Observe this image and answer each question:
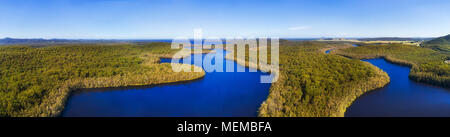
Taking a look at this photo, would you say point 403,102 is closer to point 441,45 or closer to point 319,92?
point 319,92

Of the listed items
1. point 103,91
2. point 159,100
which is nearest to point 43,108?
point 103,91

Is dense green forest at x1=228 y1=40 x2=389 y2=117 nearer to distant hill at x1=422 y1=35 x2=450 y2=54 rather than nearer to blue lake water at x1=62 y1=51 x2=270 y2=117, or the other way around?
blue lake water at x1=62 y1=51 x2=270 y2=117

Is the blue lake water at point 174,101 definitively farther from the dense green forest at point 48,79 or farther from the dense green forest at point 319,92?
the dense green forest at point 319,92

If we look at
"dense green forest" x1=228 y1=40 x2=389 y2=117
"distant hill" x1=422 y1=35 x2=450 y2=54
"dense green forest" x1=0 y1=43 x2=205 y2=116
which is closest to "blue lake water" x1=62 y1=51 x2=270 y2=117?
"dense green forest" x1=0 y1=43 x2=205 y2=116

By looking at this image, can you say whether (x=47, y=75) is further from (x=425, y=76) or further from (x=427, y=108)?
(x=425, y=76)

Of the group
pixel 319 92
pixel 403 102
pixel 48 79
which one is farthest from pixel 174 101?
pixel 403 102
